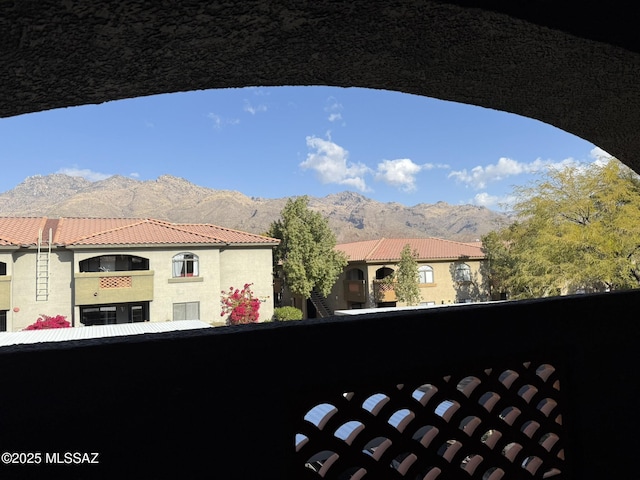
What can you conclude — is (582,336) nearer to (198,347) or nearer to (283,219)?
(198,347)

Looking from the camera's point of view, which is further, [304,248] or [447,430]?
[304,248]

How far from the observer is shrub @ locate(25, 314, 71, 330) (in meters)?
10.5

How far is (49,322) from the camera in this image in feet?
34.7

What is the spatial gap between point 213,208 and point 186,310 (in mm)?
42653

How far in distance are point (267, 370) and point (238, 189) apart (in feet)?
221

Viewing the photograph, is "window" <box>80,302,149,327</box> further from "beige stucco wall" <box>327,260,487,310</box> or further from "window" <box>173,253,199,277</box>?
"beige stucco wall" <box>327,260,487,310</box>

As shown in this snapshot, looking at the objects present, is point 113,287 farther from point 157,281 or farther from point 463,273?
point 463,273

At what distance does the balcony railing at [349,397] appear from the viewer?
0.73 metres

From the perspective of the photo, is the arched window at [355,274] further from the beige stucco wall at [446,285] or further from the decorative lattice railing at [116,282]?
the decorative lattice railing at [116,282]

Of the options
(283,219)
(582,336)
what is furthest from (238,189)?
(582,336)

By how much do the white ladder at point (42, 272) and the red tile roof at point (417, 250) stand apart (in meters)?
10.5

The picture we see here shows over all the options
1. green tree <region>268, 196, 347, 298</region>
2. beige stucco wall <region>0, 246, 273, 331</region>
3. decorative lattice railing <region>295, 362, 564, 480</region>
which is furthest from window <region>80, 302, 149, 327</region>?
decorative lattice railing <region>295, 362, 564, 480</region>

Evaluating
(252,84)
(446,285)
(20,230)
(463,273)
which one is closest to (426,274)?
(446,285)

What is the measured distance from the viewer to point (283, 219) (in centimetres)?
1592
